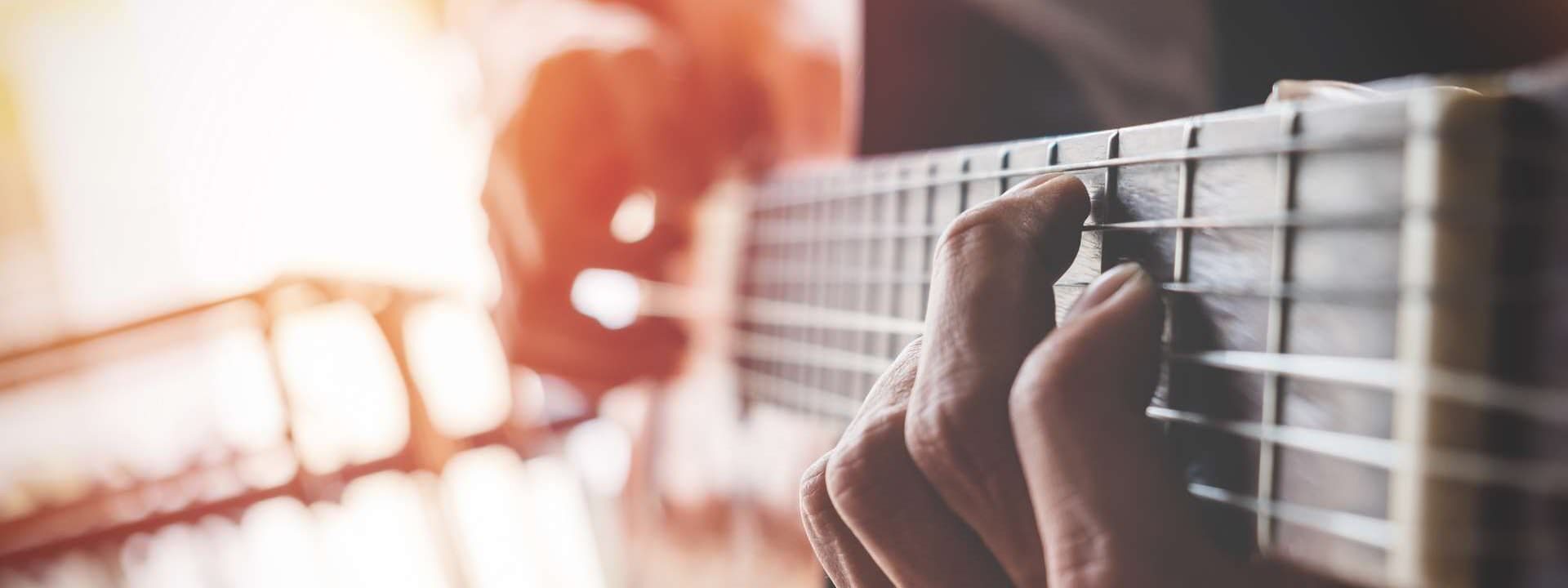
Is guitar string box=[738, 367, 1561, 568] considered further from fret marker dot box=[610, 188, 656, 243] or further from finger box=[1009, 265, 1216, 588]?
fret marker dot box=[610, 188, 656, 243]

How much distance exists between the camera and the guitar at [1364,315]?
24cm

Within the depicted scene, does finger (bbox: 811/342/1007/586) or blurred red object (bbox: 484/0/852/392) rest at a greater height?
blurred red object (bbox: 484/0/852/392)

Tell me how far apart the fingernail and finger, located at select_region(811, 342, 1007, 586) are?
0.08 m

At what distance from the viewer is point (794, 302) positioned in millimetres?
783

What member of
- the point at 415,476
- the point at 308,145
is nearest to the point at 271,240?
the point at 308,145

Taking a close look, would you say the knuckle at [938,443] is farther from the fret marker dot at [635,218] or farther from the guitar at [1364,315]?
the fret marker dot at [635,218]

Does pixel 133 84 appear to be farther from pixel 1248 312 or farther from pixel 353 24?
pixel 1248 312

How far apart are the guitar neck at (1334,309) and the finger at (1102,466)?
0.10 feet

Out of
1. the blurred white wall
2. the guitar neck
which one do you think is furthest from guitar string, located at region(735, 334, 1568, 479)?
the blurred white wall

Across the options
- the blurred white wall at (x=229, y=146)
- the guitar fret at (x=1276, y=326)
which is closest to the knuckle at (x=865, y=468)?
the guitar fret at (x=1276, y=326)

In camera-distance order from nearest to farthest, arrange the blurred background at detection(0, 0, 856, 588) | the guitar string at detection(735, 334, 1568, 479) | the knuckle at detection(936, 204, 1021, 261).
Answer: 1. the guitar string at detection(735, 334, 1568, 479)
2. the knuckle at detection(936, 204, 1021, 261)
3. the blurred background at detection(0, 0, 856, 588)

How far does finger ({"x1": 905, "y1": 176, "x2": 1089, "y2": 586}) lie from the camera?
327mm

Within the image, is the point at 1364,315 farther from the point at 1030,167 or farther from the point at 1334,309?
the point at 1030,167

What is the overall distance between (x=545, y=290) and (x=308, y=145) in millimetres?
2387
